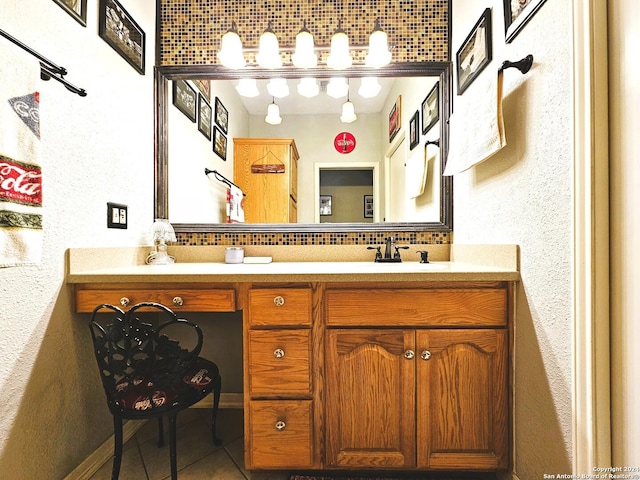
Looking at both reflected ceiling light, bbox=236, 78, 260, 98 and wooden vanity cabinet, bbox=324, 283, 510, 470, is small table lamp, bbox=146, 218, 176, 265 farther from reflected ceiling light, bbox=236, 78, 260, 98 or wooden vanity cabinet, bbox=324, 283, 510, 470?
wooden vanity cabinet, bbox=324, 283, 510, 470

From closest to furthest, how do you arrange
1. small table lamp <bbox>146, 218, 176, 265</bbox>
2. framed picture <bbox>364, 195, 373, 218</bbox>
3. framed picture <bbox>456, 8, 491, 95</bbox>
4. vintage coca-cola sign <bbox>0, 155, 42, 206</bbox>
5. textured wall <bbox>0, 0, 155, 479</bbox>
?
vintage coca-cola sign <bbox>0, 155, 42, 206</bbox> → textured wall <bbox>0, 0, 155, 479</bbox> → framed picture <bbox>456, 8, 491, 95</bbox> → small table lamp <bbox>146, 218, 176, 265</bbox> → framed picture <bbox>364, 195, 373, 218</bbox>

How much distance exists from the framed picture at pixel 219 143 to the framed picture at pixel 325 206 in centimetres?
60

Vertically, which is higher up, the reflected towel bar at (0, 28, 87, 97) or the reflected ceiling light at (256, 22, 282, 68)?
the reflected ceiling light at (256, 22, 282, 68)

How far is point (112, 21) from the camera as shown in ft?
4.69

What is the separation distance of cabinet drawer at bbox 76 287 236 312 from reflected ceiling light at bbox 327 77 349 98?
49.5 inches

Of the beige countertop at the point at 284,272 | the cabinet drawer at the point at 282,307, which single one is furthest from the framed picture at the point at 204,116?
the cabinet drawer at the point at 282,307

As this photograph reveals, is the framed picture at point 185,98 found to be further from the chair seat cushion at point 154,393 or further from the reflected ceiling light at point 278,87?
the chair seat cushion at point 154,393

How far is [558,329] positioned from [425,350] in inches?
16.3

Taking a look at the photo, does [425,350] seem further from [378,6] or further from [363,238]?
[378,6]

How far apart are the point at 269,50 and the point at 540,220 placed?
1557 mm

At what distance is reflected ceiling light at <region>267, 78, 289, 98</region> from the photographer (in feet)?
6.04

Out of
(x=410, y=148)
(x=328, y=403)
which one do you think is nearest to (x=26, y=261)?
(x=328, y=403)

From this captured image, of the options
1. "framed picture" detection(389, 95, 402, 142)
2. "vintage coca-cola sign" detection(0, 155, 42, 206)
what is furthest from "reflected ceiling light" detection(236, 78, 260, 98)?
A: "vintage coca-cola sign" detection(0, 155, 42, 206)

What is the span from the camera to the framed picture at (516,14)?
106 cm
